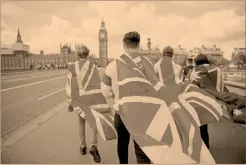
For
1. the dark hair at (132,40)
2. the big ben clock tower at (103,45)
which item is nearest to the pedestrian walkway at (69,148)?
the big ben clock tower at (103,45)

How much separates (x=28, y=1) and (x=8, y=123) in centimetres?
188

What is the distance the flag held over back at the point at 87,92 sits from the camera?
11.3 feet

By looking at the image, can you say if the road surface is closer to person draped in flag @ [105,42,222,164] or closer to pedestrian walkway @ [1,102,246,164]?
pedestrian walkway @ [1,102,246,164]

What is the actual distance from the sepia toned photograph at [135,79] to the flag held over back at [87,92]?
1 cm

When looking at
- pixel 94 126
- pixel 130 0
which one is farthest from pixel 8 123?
pixel 130 0

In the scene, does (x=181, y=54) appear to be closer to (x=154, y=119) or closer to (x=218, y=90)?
(x=218, y=90)

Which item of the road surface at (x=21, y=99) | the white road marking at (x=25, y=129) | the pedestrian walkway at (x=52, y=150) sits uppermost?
the road surface at (x=21, y=99)

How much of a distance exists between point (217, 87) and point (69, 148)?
6.57 feet

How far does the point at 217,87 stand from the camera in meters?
3.64

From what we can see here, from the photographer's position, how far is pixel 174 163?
8.90 ft

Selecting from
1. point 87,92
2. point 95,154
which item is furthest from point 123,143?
point 87,92

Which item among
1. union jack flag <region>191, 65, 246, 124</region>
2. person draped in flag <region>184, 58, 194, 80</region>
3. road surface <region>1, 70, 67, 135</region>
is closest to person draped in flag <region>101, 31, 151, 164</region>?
union jack flag <region>191, 65, 246, 124</region>

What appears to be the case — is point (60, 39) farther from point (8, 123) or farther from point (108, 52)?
point (8, 123)

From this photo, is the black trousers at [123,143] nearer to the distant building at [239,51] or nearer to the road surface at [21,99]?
the road surface at [21,99]
